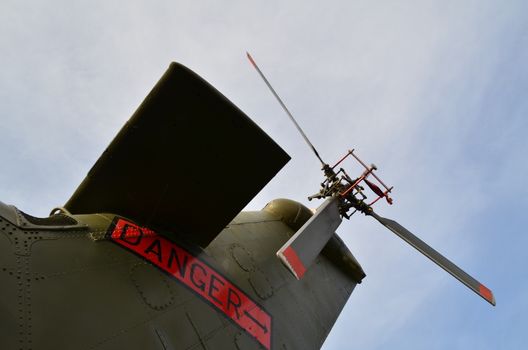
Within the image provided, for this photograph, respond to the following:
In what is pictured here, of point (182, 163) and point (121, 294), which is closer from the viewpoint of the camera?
point (121, 294)

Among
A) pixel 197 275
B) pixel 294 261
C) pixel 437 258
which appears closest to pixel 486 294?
pixel 437 258

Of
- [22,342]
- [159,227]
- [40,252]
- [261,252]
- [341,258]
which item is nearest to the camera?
[22,342]

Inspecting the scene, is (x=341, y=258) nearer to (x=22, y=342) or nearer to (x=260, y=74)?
(x=260, y=74)

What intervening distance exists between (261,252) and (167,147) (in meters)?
3.04

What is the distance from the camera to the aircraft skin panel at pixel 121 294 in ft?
9.92

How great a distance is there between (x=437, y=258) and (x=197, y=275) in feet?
15.1

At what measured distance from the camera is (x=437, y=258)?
278 inches

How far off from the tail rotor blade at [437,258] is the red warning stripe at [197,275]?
3353 mm

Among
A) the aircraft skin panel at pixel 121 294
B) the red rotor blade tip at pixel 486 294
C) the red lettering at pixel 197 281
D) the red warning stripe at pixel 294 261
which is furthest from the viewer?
the red rotor blade tip at pixel 486 294

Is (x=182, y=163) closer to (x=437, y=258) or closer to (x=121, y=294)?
(x=121, y=294)

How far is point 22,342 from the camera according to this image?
109 inches

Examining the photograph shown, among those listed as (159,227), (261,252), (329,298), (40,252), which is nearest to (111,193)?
(159,227)

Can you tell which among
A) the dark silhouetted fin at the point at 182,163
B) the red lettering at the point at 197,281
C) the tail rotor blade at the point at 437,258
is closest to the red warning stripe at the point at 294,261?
the dark silhouetted fin at the point at 182,163

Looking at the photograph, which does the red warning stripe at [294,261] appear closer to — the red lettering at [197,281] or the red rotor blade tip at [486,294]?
the red lettering at [197,281]
